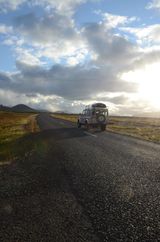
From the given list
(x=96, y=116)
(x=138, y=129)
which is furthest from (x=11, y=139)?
(x=138, y=129)

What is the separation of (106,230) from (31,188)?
3888 mm

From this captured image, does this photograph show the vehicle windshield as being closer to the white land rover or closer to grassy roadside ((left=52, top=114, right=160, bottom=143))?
the white land rover

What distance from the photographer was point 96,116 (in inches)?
1495

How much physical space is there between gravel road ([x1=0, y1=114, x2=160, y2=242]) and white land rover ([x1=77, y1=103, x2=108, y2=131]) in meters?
24.1

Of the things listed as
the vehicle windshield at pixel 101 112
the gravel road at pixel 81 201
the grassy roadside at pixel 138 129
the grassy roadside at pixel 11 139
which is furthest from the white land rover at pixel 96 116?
the gravel road at pixel 81 201

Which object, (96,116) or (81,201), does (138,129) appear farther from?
(81,201)

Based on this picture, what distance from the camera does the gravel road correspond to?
5.70 meters

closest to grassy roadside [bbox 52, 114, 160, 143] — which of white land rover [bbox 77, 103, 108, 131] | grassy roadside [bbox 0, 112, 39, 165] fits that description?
white land rover [bbox 77, 103, 108, 131]

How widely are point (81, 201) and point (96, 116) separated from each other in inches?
1200

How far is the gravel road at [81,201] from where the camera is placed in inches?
225

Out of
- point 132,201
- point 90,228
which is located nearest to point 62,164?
point 132,201

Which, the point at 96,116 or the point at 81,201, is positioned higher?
the point at 96,116

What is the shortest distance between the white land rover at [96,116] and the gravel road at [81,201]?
2408cm


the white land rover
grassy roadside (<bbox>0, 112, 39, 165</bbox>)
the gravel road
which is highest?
the white land rover
